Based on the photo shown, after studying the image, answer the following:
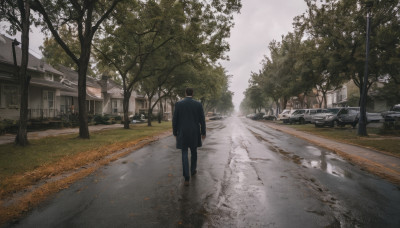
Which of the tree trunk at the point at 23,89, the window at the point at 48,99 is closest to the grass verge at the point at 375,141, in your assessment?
the tree trunk at the point at 23,89

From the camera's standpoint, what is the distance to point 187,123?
5.17 metres

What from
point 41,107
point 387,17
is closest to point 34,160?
point 41,107

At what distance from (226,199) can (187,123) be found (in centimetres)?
184

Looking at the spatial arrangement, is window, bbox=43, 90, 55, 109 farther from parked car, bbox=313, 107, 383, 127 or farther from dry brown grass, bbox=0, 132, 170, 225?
parked car, bbox=313, 107, 383, 127

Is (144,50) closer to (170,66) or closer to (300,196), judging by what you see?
(170,66)

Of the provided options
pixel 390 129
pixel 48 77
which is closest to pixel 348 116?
pixel 390 129

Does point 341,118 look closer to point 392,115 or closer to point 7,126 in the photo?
point 392,115

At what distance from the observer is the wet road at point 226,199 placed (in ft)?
10.6

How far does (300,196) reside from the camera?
13.7 ft

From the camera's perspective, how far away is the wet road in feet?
10.6

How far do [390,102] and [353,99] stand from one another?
5837 millimetres

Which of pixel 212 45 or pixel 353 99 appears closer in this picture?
pixel 212 45

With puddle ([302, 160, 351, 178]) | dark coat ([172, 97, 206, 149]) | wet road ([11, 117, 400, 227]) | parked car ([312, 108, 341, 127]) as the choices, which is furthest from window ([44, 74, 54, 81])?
parked car ([312, 108, 341, 127])

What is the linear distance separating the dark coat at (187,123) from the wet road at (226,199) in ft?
2.82
